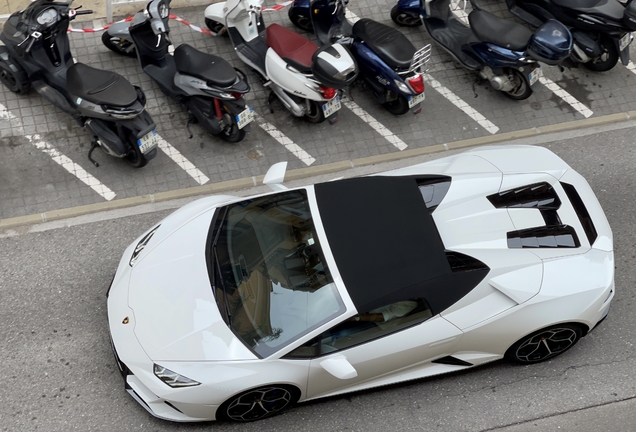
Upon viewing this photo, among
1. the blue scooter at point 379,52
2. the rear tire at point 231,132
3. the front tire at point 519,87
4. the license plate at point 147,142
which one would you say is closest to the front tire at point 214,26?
the blue scooter at point 379,52

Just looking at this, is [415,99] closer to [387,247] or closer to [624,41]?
[624,41]

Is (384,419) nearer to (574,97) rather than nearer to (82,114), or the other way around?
(82,114)

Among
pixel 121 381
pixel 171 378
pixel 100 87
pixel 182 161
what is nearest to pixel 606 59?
pixel 182 161

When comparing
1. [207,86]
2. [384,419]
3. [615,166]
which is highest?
[207,86]

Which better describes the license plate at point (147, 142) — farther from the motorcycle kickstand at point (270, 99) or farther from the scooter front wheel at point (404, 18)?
the scooter front wheel at point (404, 18)

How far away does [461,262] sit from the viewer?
6.42 meters

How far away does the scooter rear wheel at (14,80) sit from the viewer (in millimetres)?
8664

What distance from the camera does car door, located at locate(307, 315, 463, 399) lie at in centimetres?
617

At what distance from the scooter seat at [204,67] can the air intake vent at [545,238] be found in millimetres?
3514

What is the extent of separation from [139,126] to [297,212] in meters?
2.32

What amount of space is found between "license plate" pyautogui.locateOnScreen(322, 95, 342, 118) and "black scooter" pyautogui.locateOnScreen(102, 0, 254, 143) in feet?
2.89

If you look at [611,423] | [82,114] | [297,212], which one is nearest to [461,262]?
[297,212]

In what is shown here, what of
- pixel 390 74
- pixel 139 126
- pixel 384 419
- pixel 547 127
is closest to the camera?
pixel 384 419

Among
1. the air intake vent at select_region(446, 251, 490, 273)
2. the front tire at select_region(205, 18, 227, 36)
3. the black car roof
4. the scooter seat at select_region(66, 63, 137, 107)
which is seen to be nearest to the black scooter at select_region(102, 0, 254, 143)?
the scooter seat at select_region(66, 63, 137, 107)
